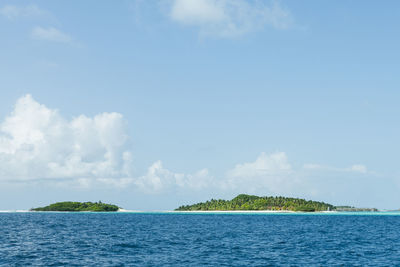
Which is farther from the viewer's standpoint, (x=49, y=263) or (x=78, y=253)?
(x=78, y=253)

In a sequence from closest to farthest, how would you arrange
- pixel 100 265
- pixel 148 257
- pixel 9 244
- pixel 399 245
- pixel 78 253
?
1. pixel 100 265
2. pixel 148 257
3. pixel 78 253
4. pixel 9 244
5. pixel 399 245

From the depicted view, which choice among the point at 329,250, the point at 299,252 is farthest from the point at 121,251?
the point at 329,250

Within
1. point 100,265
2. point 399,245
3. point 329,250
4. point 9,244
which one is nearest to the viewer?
point 100,265

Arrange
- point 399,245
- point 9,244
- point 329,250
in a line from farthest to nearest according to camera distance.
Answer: point 399,245 → point 9,244 → point 329,250

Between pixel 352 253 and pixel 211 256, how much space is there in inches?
998

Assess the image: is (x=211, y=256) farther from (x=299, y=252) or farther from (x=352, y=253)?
(x=352, y=253)

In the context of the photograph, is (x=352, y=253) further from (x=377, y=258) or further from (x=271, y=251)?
(x=271, y=251)

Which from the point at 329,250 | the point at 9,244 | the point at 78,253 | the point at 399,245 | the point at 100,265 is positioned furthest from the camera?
the point at 399,245

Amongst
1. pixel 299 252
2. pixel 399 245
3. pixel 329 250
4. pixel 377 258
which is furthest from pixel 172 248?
pixel 399 245

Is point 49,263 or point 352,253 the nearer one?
point 49,263

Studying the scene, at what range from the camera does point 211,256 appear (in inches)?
2371

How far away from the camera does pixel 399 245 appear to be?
80375 mm

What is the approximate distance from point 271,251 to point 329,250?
1141 cm

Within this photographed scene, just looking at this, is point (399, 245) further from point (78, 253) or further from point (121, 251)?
point (78, 253)
